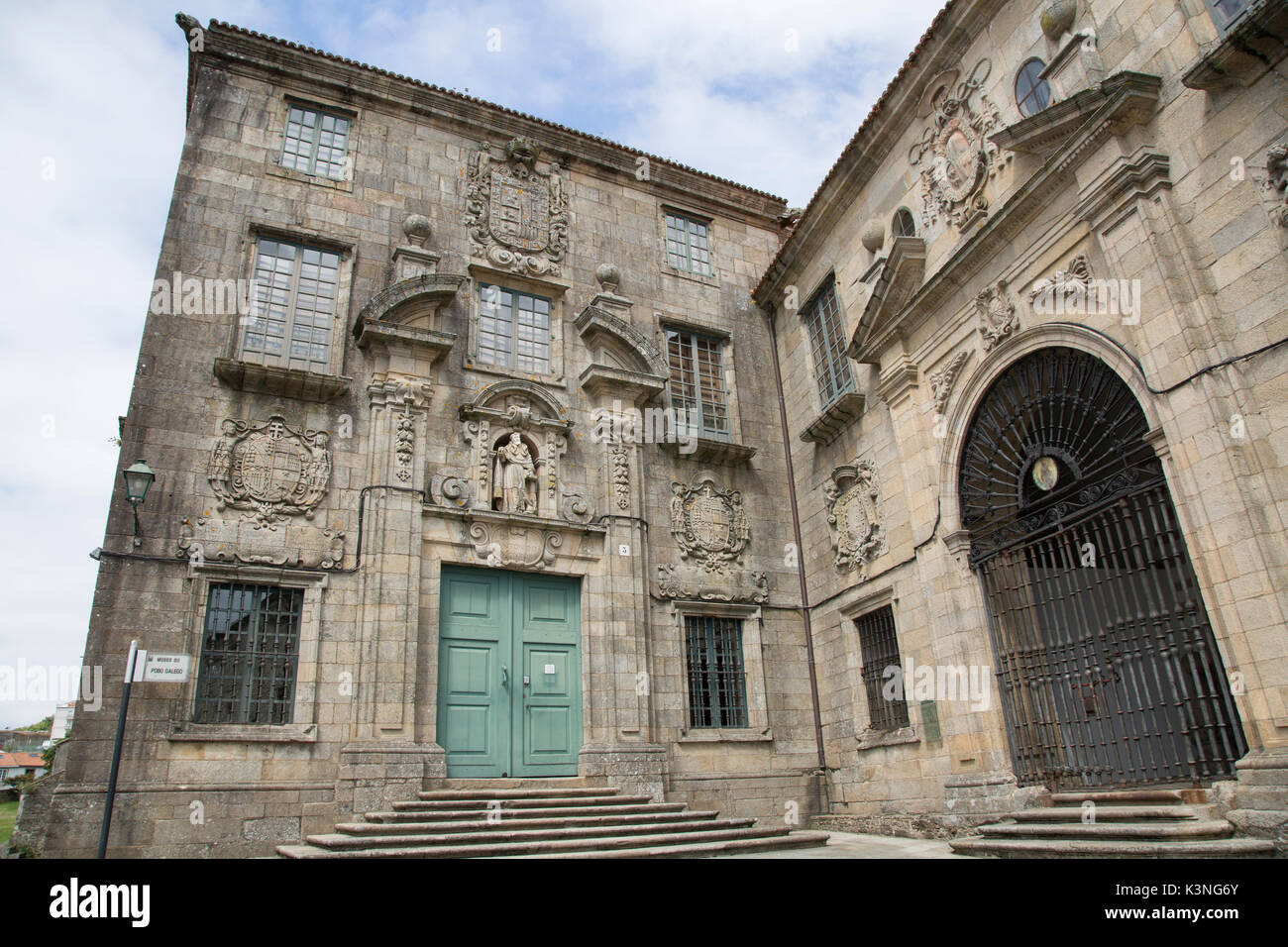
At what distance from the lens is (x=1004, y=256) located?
31.6ft

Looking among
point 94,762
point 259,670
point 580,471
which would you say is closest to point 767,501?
point 580,471

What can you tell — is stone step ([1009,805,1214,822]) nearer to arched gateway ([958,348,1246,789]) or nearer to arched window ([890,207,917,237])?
arched gateway ([958,348,1246,789])

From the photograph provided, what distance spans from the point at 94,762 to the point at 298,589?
8.61 ft

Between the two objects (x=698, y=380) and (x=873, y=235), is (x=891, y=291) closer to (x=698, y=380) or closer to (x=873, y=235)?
(x=873, y=235)

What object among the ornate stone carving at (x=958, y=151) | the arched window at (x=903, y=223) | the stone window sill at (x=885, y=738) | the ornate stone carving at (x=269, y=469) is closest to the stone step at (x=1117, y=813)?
the stone window sill at (x=885, y=738)

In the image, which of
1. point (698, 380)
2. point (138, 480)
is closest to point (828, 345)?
point (698, 380)

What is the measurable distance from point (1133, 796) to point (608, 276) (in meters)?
9.96

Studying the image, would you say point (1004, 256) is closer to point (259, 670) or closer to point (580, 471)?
point (580, 471)

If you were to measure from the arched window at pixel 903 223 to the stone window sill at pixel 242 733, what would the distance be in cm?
1007

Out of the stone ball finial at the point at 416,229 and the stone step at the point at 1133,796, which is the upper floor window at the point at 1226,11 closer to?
the stone step at the point at 1133,796

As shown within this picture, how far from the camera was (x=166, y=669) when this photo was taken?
27.9 ft

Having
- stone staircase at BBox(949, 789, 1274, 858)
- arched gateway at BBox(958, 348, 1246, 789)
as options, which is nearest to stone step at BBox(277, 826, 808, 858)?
stone staircase at BBox(949, 789, 1274, 858)

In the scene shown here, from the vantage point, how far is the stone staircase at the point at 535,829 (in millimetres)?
7863

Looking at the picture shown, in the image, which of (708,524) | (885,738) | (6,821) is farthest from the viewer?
(708,524)
